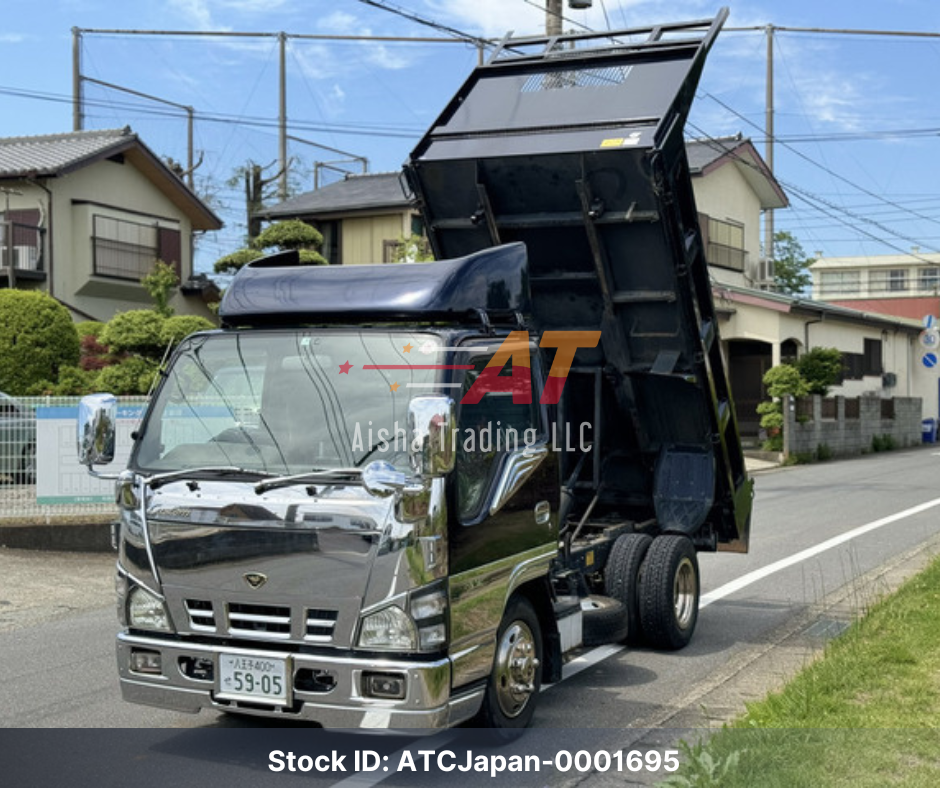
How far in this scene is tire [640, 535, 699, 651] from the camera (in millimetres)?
7961

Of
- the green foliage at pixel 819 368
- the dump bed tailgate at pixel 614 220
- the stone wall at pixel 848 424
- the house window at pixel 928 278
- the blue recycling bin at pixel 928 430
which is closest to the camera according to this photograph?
the dump bed tailgate at pixel 614 220

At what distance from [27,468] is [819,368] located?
22555 mm

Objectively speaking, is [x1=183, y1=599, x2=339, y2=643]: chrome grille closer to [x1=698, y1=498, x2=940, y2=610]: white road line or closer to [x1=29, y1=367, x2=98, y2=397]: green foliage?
[x1=698, y1=498, x2=940, y2=610]: white road line

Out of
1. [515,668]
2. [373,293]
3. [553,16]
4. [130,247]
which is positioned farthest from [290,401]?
[130,247]

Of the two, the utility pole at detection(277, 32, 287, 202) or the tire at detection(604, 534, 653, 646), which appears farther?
the utility pole at detection(277, 32, 287, 202)

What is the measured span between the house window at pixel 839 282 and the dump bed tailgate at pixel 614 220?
216 ft

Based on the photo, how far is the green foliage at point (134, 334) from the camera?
1658 centimetres

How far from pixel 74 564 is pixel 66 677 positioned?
198 inches

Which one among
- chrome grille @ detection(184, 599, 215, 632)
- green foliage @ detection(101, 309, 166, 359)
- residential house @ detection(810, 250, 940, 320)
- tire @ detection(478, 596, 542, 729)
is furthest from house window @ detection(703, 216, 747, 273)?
residential house @ detection(810, 250, 940, 320)

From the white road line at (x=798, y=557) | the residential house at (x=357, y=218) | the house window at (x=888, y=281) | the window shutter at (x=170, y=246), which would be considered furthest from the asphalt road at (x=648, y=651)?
the house window at (x=888, y=281)

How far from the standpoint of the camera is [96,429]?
590 centimetres

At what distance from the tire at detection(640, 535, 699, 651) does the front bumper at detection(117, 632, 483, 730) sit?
9.58 ft

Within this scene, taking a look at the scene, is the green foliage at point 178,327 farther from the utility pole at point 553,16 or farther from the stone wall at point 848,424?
the stone wall at point 848,424

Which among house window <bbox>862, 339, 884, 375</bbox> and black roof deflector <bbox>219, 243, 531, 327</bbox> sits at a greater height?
house window <bbox>862, 339, 884, 375</bbox>
